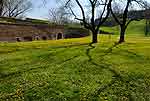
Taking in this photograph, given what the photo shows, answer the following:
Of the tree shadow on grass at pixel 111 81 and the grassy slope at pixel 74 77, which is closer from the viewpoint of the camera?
the tree shadow on grass at pixel 111 81

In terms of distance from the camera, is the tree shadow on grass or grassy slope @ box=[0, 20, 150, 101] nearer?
the tree shadow on grass

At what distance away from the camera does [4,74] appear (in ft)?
52.1

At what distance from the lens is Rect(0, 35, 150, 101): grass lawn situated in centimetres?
1260

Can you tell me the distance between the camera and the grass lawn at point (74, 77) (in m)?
12.6

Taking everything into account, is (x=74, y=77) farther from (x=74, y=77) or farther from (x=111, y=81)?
(x=111, y=81)

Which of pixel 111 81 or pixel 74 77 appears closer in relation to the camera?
pixel 111 81

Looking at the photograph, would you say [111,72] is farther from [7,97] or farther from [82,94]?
[7,97]

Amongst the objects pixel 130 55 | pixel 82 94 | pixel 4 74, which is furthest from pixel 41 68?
pixel 130 55

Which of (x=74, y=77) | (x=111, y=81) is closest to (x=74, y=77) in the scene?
Answer: (x=74, y=77)

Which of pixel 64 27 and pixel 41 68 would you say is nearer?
pixel 41 68

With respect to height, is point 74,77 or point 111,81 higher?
point 74,77

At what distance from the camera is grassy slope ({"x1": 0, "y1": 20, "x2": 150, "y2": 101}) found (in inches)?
500

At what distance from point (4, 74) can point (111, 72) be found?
5834 mm

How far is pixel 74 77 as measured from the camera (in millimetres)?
15102
